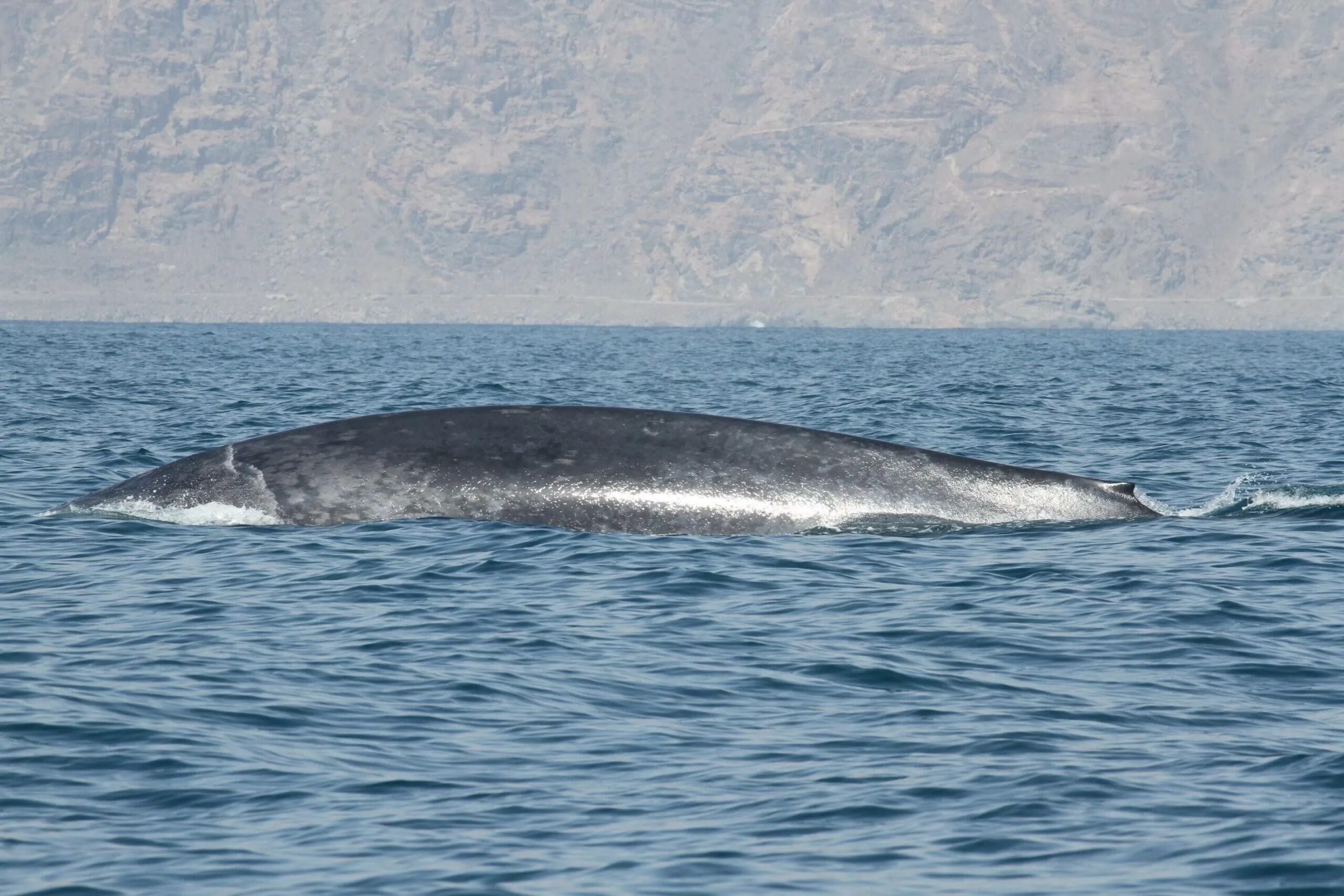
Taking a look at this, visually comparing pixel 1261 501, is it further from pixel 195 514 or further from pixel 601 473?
pixel 195 514

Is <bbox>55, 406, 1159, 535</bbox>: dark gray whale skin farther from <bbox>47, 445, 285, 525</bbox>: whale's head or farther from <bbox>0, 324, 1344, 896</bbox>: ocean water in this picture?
<bbox>0, 324, 1344, 896</bbox>: ocean water

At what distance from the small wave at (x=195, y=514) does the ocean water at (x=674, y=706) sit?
13 centimetres

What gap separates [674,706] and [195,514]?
7343mm

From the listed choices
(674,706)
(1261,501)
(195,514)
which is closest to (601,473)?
(195,514)

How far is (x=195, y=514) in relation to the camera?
1764cm

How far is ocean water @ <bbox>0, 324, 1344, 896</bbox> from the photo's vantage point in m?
9.05

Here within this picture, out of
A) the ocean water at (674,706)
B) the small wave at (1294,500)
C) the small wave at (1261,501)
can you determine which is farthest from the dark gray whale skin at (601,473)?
the small wave at (1294,500)

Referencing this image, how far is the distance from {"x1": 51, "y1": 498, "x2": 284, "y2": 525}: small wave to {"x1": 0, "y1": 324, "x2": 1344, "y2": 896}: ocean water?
0.42ft

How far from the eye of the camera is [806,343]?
13612 centimetres

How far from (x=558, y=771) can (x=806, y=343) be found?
126 m

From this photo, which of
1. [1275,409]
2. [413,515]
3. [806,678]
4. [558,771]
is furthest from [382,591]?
[1275,409]

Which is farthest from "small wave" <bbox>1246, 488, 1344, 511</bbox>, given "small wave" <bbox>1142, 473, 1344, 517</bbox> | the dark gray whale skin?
the dark gray whale skin

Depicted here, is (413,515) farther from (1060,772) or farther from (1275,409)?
(1275,409)

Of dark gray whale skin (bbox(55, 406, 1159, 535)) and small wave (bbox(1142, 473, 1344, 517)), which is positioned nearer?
dark gray whale skin (bbox(55, 406, 1159, 535))
